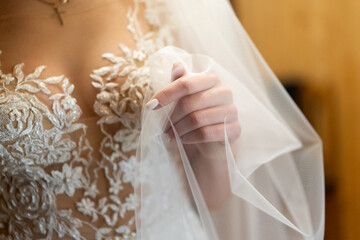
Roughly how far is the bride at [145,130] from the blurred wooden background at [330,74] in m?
1.05

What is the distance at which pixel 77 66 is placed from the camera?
866mm

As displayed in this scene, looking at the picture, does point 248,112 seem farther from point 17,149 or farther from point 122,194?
point 17,149

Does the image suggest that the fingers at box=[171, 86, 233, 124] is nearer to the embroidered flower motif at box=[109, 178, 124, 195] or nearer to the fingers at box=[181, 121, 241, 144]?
the fingers at box=[181, 121, 241, 144]

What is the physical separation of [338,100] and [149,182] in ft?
4.38

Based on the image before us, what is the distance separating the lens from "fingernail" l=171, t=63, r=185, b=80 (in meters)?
0.73

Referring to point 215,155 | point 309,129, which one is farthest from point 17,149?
point 309,129

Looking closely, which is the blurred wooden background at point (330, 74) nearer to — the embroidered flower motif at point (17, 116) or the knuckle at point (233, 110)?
the knuckle at point (233, 110)

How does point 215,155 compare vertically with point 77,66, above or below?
below

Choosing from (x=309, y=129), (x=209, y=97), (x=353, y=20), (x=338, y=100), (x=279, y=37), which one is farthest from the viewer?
(x=279, y=37)

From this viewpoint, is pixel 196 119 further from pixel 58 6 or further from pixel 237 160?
pixel 58 6

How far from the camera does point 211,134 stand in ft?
2.37

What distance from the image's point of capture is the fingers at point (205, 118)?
72cm

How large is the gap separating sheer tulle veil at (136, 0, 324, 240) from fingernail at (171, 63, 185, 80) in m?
0.05

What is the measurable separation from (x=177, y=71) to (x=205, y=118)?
0.09 m
